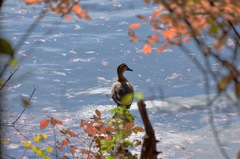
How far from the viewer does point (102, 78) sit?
7.18m

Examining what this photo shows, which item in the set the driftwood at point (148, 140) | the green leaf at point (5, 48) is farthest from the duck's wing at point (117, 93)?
the green leaf at point (5, 48)

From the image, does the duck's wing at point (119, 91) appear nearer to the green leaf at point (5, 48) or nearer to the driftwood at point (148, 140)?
the driftwood at point (148, 140)

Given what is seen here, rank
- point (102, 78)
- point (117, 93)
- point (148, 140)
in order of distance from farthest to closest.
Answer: point (102, 78) < point (117, 93) < point (148, 140)

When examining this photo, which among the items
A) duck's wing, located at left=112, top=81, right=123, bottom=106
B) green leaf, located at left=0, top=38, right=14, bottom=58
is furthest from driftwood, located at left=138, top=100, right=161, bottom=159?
duck's wing, located at left=112, top=81, right=123, bottom=106

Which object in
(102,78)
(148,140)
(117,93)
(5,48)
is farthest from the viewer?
(102,78)

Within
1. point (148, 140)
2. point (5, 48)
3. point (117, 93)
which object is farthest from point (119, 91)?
point (5, 48)

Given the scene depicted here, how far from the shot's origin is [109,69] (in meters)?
7.43

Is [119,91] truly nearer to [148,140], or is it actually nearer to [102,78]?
[102,78]

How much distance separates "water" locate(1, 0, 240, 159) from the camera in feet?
19.0

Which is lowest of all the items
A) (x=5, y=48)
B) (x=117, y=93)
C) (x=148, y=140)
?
(x=117, y=93)

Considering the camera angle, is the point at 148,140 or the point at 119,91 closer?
the point at 148,140

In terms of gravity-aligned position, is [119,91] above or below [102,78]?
above

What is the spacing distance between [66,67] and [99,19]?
73.7 inches

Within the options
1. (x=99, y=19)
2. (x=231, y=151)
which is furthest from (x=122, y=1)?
(x=231, y=151)
